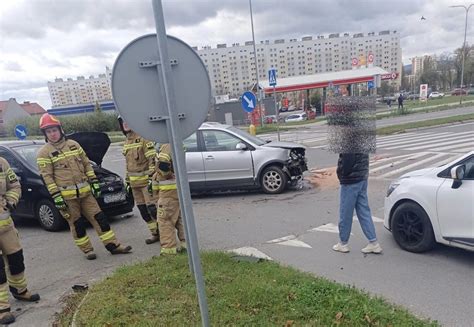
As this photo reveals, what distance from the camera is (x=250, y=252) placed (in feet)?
15.4

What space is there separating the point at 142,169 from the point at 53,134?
1.33m

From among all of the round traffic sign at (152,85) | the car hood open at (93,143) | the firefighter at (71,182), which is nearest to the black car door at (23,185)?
the car hood open at (93,143)

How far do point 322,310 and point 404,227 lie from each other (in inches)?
85.1

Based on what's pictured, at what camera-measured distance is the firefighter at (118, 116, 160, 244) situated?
5.30 meters

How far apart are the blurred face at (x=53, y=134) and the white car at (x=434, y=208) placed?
14.7 feet

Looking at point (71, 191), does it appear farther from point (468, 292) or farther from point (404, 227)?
point (468, 292)

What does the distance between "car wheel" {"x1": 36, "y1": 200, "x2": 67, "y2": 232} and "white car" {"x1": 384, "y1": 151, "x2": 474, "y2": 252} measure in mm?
5433

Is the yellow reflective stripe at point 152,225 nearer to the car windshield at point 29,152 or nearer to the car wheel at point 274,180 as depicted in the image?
the car windshield at point 29,152

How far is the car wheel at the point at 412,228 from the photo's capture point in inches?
169

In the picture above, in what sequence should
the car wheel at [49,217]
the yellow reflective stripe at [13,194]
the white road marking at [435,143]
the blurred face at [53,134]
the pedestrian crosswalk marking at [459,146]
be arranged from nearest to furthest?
the yellow reflective stripe at [13,194] < the blurred face at [53,134] < the car wheel at [49,217] < the pedestrian crosswalk marking at [459,146] < the white road marking at [435,143]

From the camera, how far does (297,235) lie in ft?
17.4

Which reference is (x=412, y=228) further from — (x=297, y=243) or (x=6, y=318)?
(x=6, y=318)

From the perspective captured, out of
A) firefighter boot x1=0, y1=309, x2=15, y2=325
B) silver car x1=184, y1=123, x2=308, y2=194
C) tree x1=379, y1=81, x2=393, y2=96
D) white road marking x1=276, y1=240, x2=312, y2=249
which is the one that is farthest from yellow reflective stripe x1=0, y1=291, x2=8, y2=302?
tree x1=379, y1=81, x2=393, y2=96

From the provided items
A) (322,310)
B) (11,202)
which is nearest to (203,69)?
(322,310)
